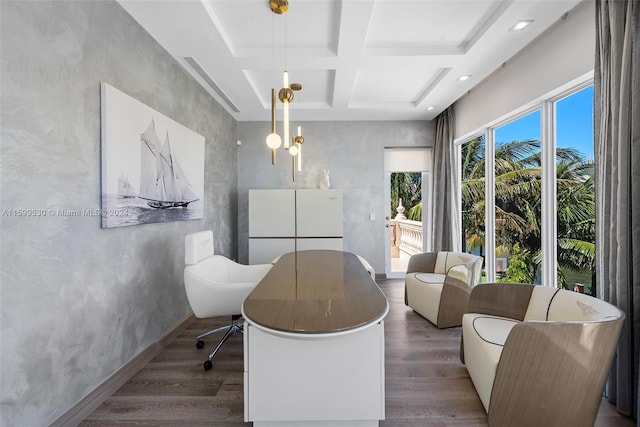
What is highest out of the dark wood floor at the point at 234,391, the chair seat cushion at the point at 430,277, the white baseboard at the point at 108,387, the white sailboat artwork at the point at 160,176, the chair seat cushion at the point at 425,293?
the white sailboat artwork at the point at 160,176

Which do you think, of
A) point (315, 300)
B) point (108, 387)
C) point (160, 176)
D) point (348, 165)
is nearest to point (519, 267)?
point (315, 300)

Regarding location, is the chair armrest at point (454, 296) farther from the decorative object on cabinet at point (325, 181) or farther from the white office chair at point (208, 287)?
the decorative object on cabinet at point (325, 181)

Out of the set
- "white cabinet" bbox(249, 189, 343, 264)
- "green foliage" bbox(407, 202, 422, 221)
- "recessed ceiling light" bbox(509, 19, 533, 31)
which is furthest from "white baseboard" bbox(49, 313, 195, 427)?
"green foliage" bbox(407, 202, 422, 221)

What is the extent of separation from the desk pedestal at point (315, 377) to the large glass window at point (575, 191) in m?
2.03

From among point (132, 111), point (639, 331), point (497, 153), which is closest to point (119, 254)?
point (132, 111)

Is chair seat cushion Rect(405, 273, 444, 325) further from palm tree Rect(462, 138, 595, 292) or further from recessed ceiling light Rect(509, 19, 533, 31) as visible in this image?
recessed ceiling light Rect(509, 19, 533, 31)

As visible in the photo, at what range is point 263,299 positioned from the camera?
145cm

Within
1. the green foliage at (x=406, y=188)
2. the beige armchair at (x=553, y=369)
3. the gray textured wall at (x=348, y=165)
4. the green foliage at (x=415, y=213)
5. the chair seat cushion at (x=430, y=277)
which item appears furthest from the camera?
the green foliage at (x=415, y=213)

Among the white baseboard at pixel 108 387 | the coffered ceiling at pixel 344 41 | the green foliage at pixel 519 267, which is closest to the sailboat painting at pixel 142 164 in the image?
the coffered ceiling at pixel 344 41

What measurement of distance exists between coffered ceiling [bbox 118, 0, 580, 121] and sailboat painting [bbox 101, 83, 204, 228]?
2.29 feet

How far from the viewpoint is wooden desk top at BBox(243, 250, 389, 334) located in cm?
117

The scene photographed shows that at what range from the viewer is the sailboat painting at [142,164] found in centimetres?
184

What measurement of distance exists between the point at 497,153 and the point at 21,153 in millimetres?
4094

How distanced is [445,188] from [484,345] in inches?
121
